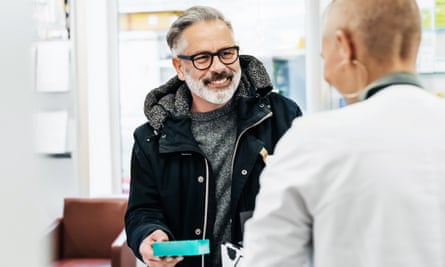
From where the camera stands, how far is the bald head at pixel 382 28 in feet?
2.66

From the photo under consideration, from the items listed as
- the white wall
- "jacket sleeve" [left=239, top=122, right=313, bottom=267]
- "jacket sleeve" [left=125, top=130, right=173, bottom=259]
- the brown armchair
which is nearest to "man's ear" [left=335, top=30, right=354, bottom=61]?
"jacket sleeve" [left=239, top=122, right=313, bottom=267]

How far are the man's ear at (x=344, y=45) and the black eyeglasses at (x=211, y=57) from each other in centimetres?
71

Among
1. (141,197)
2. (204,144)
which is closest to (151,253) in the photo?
(141,197)

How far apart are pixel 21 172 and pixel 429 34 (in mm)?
2783

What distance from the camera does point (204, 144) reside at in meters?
1.53

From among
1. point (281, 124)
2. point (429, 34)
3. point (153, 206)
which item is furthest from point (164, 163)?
point (429, 34)

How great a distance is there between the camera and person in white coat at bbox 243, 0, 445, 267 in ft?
2.48

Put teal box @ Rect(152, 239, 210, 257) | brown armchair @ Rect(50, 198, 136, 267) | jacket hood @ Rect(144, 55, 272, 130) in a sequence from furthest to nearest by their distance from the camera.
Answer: brown armchair @ Rect(50, 198, 136, 267)
jacket hood @ Rect(144, 55, 272, 130)
teal box @ Rect(152, 239, 210, 257)

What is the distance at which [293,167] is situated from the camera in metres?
0.80

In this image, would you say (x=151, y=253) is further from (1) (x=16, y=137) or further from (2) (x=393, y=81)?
(2) (x=393, y=81)

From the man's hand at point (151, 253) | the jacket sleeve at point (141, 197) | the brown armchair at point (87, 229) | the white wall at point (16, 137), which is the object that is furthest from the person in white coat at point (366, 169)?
the brown armchair at point (87, 229)

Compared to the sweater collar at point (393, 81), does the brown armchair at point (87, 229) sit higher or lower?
lower

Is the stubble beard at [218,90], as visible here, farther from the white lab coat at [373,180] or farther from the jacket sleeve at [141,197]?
the white lab coat at [373,180]

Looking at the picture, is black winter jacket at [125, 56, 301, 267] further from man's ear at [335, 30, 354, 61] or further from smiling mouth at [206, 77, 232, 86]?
man's ear at [335, 30, 354, 61]
